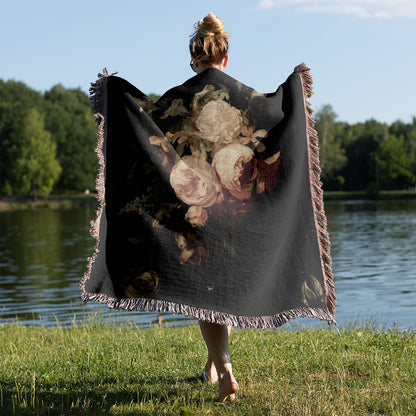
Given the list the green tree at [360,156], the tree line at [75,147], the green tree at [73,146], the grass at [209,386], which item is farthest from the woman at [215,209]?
the green tree at [360,156]

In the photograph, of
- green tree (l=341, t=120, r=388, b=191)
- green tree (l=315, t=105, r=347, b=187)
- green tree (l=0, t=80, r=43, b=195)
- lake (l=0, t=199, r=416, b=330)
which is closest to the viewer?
lake (l=0, t=199, r=416, b=330)

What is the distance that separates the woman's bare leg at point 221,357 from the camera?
3756mm

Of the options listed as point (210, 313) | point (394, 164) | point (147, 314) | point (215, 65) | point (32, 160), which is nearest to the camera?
point (210, 313)

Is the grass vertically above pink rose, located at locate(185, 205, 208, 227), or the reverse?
pink rose, located at locate(185, 205, 208, 227)

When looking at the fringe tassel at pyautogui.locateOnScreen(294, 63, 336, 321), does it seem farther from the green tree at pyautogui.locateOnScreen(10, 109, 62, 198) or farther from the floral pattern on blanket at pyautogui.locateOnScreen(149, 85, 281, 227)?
the green tree at pyautogui.locateOnScreen(10, 109, 62, 198)

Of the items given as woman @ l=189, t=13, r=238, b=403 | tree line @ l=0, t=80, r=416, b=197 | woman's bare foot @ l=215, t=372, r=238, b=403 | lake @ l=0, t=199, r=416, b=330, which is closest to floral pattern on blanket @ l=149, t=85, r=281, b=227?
woman @ l=189, t=13, r=238, b=403

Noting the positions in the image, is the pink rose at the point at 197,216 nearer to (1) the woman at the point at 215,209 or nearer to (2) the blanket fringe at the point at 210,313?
(1) the woman at the point at 215,209

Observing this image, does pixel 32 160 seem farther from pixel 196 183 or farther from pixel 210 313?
pixel 210 313

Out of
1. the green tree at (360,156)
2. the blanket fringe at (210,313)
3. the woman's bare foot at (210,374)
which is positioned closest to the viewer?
the blanket fringe at (210,313)

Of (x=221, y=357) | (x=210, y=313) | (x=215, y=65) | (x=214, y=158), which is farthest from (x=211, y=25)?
(x=221, y=357)

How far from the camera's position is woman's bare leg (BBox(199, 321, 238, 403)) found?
12.3ft

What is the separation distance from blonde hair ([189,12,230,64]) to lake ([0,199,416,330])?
3.04 m

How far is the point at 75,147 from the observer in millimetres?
69938

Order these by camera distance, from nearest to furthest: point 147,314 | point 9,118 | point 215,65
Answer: point 215,65 → point 147,314 → point 9,118
